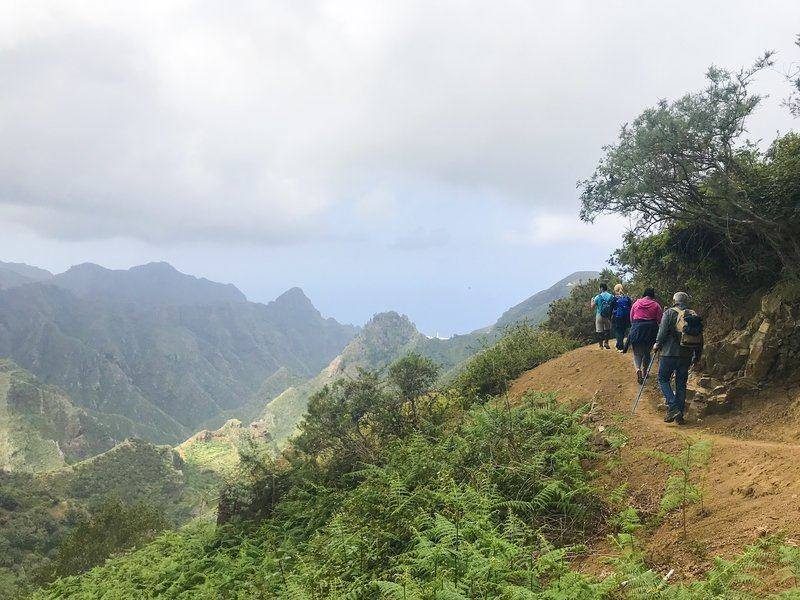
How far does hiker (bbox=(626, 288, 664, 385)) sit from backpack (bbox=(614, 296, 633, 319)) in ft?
8.19

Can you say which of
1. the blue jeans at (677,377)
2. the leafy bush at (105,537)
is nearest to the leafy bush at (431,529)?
the blue jeans at (677,377)

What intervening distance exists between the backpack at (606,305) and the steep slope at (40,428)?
567 feet

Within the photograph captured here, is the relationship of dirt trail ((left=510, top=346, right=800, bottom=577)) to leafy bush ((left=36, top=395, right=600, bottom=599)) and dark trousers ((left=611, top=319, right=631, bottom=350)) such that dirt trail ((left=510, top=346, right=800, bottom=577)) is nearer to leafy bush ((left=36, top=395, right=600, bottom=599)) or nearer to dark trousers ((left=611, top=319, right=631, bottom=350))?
leafy bush ((left=36, top=395, right=600, bottom=599))

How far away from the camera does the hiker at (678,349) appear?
9.59 meters

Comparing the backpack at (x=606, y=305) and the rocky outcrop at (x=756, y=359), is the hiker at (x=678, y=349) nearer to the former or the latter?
the rocky outcrop at (x=756, y=359)

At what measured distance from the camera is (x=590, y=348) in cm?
1630

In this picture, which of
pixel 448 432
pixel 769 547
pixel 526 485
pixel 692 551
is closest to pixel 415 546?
pixel 526 485

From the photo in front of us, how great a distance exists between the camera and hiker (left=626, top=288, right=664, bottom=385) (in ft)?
37.4

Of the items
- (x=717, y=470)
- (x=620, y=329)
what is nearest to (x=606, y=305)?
(x=620, y=329)

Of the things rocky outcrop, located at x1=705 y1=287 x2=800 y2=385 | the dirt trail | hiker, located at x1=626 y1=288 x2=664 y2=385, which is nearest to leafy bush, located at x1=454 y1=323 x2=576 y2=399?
the dirt trail

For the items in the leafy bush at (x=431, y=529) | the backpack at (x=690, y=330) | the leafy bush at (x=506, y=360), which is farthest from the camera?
the leafy bush at (x=506, y=360)

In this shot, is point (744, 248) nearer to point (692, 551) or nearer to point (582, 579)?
point (692, 551)

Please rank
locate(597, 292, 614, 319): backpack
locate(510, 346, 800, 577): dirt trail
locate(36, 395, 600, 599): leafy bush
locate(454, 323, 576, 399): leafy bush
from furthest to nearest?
locate(454, 323, 576, 399): leafy bush
locate(597, 292, 614, 319): backpack
locate(36, 395, 600, 599): leafy bush
locate(510, 346, 800, 577): dirt trail

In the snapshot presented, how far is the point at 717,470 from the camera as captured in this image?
7000mm
